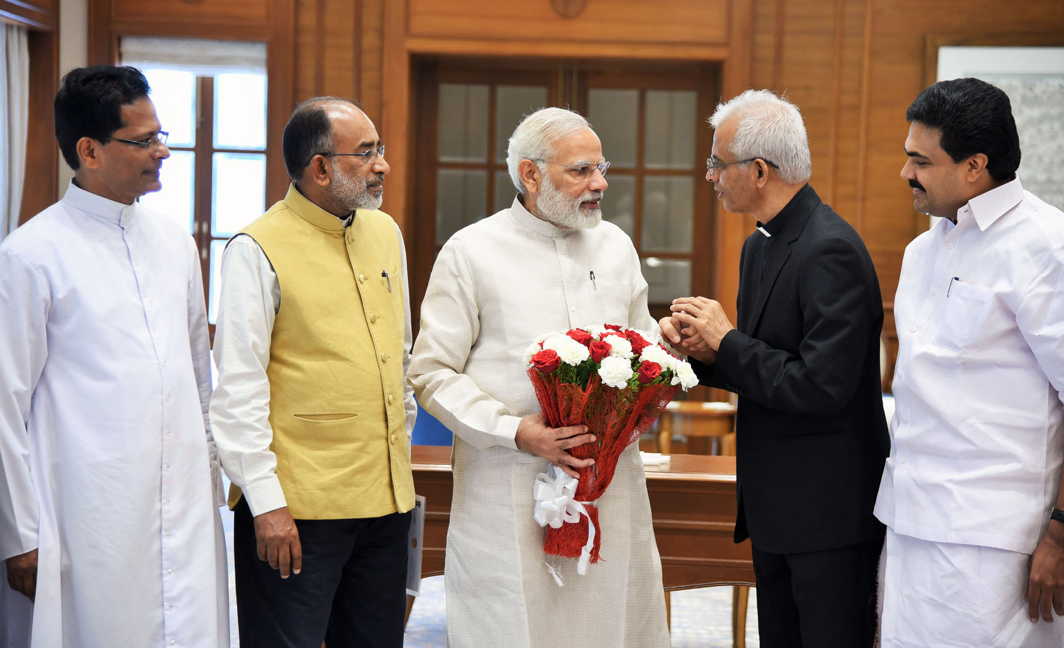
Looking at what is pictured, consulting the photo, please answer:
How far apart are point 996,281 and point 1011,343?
0.13 m

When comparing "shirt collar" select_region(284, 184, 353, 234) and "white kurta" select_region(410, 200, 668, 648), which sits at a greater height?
"shirt collar" select_region(284, 184, 353, 234)

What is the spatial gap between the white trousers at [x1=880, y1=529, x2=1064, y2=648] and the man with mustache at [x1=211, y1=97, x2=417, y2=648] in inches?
46.4

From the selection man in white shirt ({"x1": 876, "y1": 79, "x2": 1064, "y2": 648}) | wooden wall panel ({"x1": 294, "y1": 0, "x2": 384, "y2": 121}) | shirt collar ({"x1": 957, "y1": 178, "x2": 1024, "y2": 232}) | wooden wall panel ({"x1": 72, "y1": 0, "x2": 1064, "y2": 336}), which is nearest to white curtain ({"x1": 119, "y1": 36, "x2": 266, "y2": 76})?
wooden wall panel ({"x1": 72, "y1": 0, "x2": 1064, "y2": 336})

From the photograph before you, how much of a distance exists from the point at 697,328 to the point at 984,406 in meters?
0.69

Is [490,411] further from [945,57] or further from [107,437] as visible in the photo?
[945,57]

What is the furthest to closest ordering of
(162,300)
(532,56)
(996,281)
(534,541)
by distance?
(532,56), (534,541), (162,300), (996,281)

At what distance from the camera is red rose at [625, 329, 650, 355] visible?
2340 millimetres

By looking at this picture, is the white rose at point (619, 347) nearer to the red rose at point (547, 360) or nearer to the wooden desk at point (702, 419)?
the red rose at point (547, 360)

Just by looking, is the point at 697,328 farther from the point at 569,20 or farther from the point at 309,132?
the point at 569,20

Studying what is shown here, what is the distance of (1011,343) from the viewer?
2100 millimetres

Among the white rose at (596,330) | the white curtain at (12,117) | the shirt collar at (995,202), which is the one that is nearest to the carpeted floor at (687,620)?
the white rose at (596,330)

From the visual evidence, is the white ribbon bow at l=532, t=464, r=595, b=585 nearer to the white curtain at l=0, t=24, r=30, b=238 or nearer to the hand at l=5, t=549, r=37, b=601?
the hand at l=5, t=549, r=37, b=601

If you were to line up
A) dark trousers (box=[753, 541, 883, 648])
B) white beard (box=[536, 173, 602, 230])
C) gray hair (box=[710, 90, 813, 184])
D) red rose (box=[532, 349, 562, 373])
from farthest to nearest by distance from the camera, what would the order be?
white beard (box=[536, 173, 602, 230]) < gray hair (box=[710, 90, 813, 184]) < dark trousers (box=[753, 541, 883, 648]) < red rose (box=[532, 349, 562, 373])

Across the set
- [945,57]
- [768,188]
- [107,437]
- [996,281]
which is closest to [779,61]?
[945,57]
